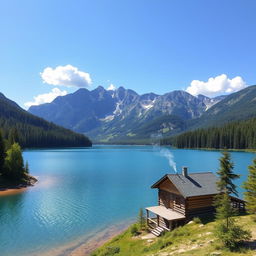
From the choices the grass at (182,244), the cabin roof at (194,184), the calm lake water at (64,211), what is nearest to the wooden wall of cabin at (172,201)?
the cabin roof at (194,184)

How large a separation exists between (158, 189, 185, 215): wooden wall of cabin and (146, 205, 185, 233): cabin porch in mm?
552

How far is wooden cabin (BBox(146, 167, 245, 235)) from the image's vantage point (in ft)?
97.2

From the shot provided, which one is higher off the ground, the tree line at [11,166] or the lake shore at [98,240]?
the tree line at [11,166]

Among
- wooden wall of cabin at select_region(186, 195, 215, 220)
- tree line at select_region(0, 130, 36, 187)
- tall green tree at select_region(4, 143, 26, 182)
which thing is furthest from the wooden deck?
tall green tree at select_region(4, 143, 26, 182)

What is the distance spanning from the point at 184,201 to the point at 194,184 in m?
3.17

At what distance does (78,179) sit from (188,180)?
49.8 metres

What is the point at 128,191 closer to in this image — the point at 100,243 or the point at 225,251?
the point at 100,243

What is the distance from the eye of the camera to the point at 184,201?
29750 millimetres

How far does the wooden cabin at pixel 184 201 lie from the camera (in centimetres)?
2962

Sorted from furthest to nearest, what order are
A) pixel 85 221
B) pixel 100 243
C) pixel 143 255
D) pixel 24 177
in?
1. pixel 24 177
2. pixel 85 221
3. pixel 100 243
4. pixel 143 255

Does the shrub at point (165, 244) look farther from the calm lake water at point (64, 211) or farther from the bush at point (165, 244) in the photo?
the calm lake water at point (64, 211)

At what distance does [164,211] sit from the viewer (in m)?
32.2

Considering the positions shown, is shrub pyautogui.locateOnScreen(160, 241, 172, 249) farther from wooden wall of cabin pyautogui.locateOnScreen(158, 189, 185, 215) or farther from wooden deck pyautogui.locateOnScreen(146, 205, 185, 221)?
wooden wall of cabin pyautogui.locateOnScreen(158, 189, 185, 215)

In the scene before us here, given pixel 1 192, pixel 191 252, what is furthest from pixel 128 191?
pixel 191 252
